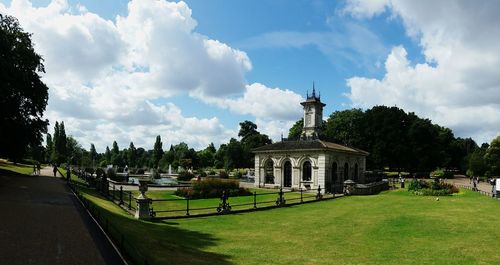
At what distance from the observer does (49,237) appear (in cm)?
1176

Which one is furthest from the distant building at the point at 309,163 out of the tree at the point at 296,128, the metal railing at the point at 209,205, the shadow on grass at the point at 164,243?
the tree at the point at 296,128

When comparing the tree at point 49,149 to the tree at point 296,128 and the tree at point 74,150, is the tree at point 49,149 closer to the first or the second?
the tree at point 74,150

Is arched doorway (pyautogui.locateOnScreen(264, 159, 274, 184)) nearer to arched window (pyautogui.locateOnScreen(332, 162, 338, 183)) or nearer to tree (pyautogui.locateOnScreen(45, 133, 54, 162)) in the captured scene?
arched window (pyautogui.locateOnScreen(332, 162, 338, 183))

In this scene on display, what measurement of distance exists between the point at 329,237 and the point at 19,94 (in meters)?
28.9

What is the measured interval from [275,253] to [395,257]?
154 inches

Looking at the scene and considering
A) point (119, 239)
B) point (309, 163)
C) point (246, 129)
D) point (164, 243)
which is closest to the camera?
point (119, 239)

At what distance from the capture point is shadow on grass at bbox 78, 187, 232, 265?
11086 mm

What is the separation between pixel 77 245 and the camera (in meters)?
11.0

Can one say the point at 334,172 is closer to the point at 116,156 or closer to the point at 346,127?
the point at 346,127

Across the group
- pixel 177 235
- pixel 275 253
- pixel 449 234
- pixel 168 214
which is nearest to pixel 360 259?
pixel 275 253

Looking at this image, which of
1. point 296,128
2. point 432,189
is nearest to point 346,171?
point 432,189

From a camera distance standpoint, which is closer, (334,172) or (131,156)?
(334,172)

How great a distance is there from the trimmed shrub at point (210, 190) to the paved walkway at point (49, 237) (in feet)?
45.6

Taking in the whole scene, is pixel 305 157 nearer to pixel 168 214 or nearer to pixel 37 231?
pixel 168 214
